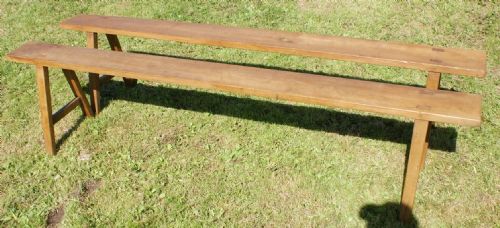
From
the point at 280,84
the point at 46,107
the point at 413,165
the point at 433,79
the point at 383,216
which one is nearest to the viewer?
the point at 413,165

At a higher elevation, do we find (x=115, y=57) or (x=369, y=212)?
(x=115, y=57)

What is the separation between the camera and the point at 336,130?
4.18 metres

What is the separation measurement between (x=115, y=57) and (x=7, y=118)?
1527mm

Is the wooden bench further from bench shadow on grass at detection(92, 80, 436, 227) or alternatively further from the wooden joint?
bench shadow on grass at detection(92, 80, 436, 227)

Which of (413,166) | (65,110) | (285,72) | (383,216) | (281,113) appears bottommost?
(383,216)

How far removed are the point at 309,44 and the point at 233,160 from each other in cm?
111

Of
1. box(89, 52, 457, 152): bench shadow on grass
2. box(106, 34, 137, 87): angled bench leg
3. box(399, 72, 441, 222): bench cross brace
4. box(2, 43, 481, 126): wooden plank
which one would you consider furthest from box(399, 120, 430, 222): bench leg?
box(106, 34, 137, 87): angled bench leg

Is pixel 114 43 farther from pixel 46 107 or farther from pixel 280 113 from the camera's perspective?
pixel 280 113

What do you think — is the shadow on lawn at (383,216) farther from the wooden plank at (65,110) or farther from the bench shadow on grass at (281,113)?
the wooden plank at (65,110)

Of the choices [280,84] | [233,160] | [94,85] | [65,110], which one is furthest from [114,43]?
[280,84]

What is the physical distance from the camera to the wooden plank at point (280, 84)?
2805 mm

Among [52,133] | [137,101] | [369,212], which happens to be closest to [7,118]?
[52,133]

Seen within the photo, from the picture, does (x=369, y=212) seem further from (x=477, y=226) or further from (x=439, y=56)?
(x=439, y=56)

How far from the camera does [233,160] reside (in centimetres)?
382
